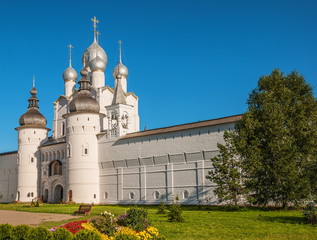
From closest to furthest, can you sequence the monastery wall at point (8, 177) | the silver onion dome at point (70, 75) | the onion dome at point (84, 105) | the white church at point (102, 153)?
the white church at point (102, 153) < the onion dome at point (84, 105) < the monastery wall at point (8, 177) < the silver onion dome at point (70, 75)

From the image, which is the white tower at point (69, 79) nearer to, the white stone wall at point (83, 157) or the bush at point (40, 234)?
the white stone wall at point (83, 157)

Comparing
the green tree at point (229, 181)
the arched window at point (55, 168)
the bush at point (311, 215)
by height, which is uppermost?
the arched window at point (55, 168)

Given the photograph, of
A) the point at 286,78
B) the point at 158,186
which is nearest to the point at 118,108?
the point at 158,186

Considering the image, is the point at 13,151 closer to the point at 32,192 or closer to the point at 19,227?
the point at 32,192

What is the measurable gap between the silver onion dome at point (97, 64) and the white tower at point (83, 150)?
25.4ft

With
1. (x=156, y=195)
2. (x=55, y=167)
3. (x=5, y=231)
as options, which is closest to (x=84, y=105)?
(x=55, y=167)

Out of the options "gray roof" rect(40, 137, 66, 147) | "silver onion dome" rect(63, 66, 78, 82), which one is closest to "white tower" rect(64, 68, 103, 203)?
"gray roof" rect(40, 137, 66, 147)

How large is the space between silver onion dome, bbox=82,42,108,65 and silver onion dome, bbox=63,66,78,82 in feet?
6.33

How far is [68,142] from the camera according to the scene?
1476 inches

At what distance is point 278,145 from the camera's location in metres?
20.9

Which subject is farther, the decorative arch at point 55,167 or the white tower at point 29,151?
the white tower at point 29,151

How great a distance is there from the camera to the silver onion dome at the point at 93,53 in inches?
1809

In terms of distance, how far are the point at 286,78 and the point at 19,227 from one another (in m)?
19.6

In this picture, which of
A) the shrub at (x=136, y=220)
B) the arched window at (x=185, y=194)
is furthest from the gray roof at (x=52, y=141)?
the shrub at (x=136, y=220)
